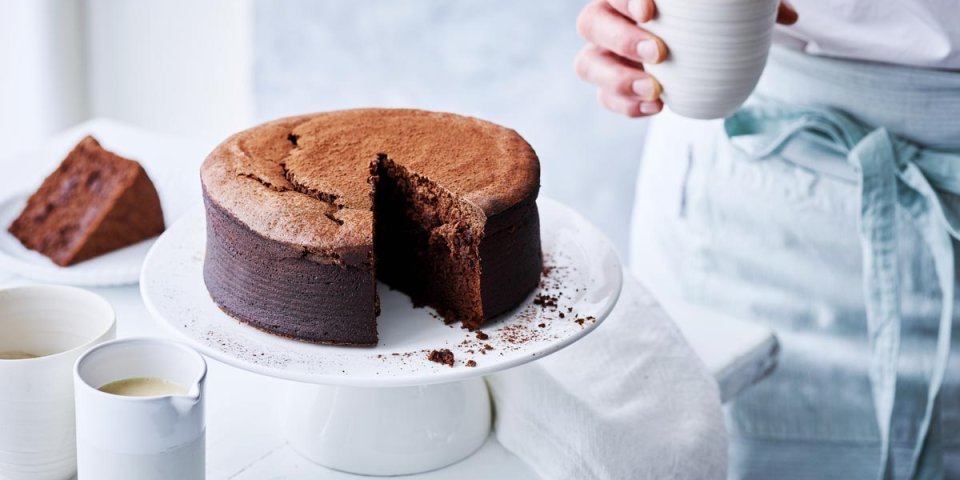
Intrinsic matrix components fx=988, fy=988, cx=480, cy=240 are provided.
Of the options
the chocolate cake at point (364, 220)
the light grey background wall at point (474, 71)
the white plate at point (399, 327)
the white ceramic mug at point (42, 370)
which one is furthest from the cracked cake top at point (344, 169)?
the light grey background wall at point (474, 71)

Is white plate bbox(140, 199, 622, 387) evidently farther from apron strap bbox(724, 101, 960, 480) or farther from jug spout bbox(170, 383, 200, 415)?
apron strap bbox(724, 101, 960, 480)

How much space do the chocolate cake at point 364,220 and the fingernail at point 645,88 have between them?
0.17 meters

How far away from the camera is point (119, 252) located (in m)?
1.66

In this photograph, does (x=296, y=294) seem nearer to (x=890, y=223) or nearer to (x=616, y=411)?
(x=616, y=411)

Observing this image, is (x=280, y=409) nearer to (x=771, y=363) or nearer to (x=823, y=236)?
(x=771, y=363)

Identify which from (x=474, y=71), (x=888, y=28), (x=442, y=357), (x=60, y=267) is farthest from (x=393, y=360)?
(x=474, y=71)

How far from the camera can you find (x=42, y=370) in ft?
3.34

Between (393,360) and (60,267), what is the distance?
74 centimetres


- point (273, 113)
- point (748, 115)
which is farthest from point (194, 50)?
point (748, 115)

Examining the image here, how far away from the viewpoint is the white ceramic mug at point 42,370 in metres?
1.02

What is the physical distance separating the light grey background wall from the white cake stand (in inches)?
112

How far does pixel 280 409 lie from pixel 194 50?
8.95 ft

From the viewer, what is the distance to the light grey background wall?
13.4ft

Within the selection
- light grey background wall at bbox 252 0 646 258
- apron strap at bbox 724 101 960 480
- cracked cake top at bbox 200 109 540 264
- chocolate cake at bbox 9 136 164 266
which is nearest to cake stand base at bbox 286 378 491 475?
cracked cake top at bbox 200 109 540 264
